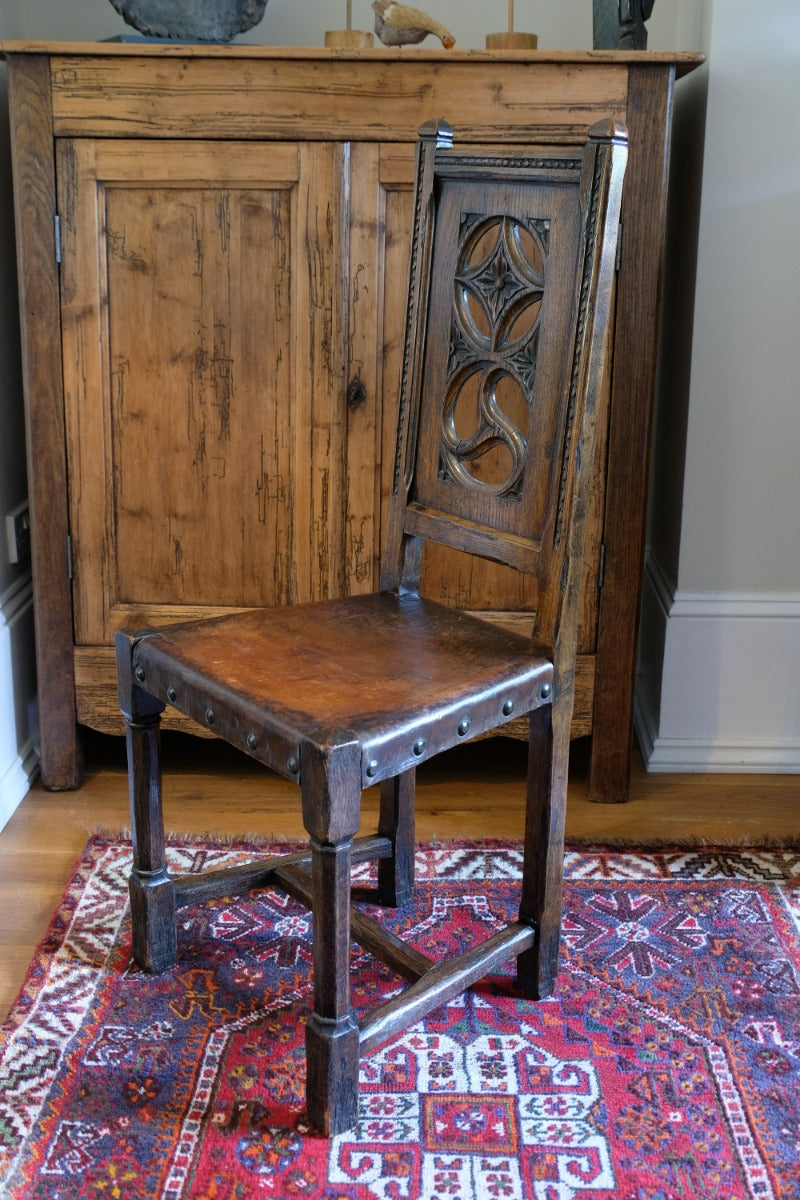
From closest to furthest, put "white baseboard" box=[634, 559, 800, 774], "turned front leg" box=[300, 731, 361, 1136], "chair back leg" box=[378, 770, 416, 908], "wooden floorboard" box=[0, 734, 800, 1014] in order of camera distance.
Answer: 1. "turned front leg" box=[300, 731, 361, 1136]
2. "chair back leg" box=[378, 770, 416, 908]
3. "wooden floorboard" box=[0, 734, 800, 1014]
4. "white baseboard" box=[634, 559, 800, 774]

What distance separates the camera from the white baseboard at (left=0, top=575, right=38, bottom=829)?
2.31m

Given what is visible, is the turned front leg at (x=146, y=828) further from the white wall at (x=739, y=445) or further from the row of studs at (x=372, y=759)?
the white wall at (x=739, y=445)

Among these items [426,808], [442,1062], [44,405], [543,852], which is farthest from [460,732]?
[44,405]

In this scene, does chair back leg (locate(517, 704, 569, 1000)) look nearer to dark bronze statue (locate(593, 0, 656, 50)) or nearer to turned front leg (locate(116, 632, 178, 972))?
turned front leg (locate(116, 632, 178, 972))

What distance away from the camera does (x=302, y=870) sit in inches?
74.9

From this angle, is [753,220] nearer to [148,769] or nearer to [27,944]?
[148,769]

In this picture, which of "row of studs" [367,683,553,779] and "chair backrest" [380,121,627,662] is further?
"chair backrest" [380,121,627,662]

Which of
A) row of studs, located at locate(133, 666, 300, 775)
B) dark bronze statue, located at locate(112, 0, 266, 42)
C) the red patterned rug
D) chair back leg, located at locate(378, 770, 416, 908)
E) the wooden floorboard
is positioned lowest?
the red patterned rug

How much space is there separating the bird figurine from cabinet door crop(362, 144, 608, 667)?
0.26m

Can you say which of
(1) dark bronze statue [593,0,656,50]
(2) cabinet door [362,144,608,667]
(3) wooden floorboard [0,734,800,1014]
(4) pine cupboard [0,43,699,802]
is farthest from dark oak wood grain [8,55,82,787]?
(1) dark bronze statue [593,0,656,50]

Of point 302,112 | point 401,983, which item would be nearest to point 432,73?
point 302,112

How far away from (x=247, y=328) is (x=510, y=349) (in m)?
0.71

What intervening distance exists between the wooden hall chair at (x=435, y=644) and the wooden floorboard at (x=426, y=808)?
0.37 meters

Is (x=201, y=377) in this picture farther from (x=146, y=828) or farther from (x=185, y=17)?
(x=146, y=828)
